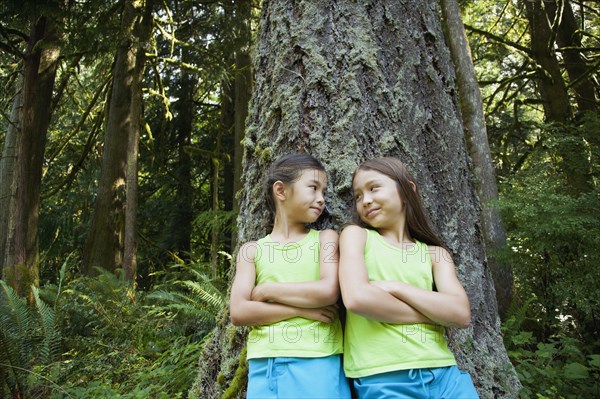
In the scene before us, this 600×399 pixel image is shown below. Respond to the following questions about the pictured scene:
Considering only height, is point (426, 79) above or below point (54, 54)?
below

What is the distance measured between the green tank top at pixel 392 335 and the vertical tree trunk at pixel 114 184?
8.26 meters

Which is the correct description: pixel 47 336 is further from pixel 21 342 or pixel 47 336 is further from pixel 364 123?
pixel 364 123

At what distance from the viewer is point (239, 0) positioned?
9.23 metres

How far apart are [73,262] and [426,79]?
11077 mm

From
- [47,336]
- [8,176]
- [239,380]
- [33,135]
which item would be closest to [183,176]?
[8,176]

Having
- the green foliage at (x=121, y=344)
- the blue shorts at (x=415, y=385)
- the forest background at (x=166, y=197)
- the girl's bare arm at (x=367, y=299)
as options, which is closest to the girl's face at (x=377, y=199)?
the girl's bare arm at (x=367, y=299)

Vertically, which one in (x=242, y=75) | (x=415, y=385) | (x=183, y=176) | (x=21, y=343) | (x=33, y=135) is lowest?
(x=21, y=343)

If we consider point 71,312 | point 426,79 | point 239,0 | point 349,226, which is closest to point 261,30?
point 426,79

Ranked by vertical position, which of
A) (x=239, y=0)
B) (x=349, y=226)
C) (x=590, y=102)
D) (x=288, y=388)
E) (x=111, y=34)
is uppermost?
(x=239, y=0)

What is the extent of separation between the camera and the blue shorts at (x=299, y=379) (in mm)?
1938

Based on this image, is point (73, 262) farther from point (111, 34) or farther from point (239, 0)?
point (239, 0)

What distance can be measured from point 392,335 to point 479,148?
5.87m

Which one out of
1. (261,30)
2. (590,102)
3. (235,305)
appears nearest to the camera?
(235,305)

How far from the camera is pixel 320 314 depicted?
2076 mm
